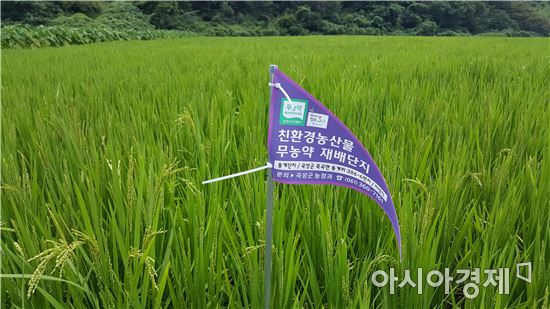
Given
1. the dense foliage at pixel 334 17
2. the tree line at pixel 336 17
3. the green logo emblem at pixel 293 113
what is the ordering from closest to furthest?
the green logo emblem at pixel 293 113 < the dense foliage at pixel 334 17 < the tree line at pixel 336 17

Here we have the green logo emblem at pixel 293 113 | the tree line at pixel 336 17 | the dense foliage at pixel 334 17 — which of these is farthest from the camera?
the tree line at pixel 336 17

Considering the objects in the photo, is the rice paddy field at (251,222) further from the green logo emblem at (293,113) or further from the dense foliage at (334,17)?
the dense foliage at (334,17)

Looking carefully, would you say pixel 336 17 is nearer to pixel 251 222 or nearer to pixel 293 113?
pixel 251 222

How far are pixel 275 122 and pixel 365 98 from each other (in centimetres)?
139

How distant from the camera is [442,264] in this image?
0.77 m

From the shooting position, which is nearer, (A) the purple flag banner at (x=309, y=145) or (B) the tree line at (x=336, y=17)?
(A) the purple flag banner at (x=309, y=145)

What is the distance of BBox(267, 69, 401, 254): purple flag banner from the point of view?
1.74ft

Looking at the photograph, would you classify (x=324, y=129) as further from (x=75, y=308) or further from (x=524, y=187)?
(x=524, y=187)

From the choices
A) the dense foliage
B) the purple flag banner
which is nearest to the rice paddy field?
the purple flag banner

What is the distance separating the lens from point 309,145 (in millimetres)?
549

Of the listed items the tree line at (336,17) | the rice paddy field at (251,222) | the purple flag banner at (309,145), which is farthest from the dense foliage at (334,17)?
the purple flag banner at (309,145)

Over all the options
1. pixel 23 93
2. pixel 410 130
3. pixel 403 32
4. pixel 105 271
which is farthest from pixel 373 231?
pixel 403 32

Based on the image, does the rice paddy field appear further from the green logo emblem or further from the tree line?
the tree line

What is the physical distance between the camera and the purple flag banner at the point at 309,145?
20.9 inches
